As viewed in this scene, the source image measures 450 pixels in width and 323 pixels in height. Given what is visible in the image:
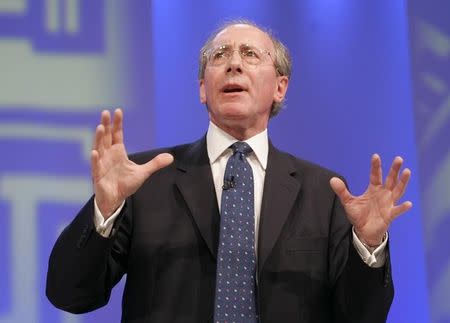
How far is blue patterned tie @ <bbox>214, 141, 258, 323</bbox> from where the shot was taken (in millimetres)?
1762

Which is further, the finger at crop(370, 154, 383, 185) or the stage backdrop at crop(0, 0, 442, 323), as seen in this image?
the stage backdrop at crop(0, 0, 442, 323)

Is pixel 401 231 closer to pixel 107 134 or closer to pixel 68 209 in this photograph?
pixel 68 209

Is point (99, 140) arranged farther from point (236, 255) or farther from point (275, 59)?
point (275, 59)

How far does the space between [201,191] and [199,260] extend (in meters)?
0.20

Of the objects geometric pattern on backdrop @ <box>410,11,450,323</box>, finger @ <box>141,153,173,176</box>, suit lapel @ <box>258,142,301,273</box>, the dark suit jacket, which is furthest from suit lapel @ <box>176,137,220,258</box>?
geometric pattern on backdrop @ <box>410,11,450,323</box>

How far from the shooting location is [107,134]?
1.65 meters

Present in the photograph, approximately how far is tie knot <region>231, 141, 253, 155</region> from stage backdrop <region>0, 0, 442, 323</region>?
0.82m

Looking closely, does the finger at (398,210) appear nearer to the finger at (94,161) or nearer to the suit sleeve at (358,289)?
the suit sleeve at (358,289)

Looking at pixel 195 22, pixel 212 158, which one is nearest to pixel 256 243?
pixel 212 158

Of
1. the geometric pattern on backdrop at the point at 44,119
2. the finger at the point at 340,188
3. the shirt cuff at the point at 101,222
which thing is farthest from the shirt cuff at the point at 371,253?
the geometric pattern on backdrop at the point at 44,119

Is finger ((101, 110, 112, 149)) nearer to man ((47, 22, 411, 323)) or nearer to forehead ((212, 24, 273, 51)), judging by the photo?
man ((47, 22, 411, 323))

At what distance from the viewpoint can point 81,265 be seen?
66.3 inches

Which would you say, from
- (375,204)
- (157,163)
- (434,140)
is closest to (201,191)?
(157,163)

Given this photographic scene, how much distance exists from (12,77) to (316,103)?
1263 mm
